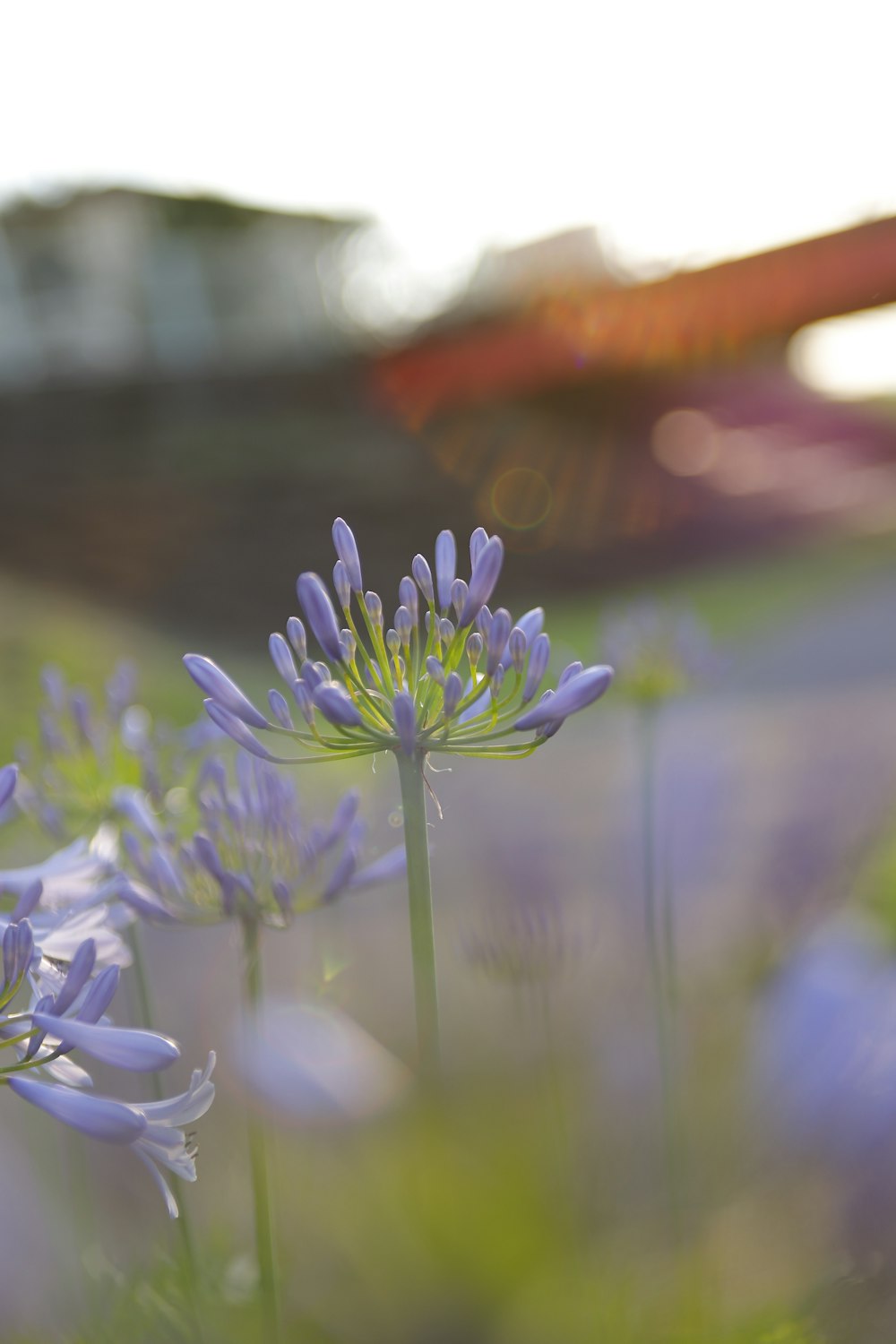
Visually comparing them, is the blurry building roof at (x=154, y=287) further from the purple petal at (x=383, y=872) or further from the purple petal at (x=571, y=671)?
the purple petal at (x=571, y=671)

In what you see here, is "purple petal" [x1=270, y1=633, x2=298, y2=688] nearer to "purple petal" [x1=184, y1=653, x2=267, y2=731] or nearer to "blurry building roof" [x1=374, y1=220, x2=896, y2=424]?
"purple petal" [x1=184, y1=653, x2=267, y2=731]

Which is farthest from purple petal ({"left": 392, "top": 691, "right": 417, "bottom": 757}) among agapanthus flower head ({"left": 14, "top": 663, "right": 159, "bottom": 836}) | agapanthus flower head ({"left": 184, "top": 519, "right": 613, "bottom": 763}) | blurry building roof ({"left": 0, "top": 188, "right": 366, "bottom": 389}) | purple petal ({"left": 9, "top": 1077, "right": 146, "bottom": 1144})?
blurry building roof ({"left": 0, "top": 188, "right": 366, "bottom": 389})

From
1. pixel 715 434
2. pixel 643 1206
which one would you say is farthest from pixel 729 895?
pixel 715 434

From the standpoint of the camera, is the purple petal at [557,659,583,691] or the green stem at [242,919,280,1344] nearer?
the green stem at [242,919,280,1344]

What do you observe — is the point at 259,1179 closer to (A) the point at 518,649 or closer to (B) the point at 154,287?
(A) the point at 518,649

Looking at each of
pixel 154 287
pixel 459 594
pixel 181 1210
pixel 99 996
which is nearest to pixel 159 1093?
pixel 181 1210

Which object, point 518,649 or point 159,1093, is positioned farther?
point 159,1093

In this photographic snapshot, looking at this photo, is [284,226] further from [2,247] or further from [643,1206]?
[643,1206]

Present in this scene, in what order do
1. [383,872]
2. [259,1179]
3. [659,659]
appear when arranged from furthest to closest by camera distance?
1. [659,659]
2. [383,872]
3. [259,1179]
